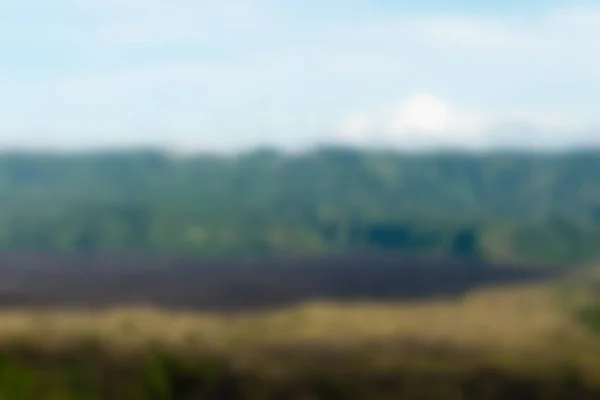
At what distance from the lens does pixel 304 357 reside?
3869 cm

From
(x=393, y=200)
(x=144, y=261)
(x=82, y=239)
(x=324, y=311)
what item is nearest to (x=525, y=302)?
(x=324, y=311)

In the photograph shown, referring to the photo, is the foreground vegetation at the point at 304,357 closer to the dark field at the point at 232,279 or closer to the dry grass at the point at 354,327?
the dry grass at the point at 354,327

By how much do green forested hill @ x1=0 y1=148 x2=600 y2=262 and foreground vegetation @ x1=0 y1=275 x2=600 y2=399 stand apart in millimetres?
66018

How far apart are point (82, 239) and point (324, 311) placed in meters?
88.7

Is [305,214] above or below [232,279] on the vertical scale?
below

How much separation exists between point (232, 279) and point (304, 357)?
56142mm

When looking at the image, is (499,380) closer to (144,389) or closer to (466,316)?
(144,389)

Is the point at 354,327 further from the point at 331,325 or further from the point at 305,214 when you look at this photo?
the point at 305,214

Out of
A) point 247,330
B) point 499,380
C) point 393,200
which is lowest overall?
point 393,200

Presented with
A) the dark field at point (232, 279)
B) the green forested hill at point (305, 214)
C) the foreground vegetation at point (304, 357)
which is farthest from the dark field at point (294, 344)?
the green forested hill at point (305, 214)

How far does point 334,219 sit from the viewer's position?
156m

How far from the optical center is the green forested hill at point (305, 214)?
130 meters

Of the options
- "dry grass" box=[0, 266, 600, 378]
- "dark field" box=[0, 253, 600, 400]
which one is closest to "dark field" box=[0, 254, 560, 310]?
"dark field" box=[0, 253, 600, 400]

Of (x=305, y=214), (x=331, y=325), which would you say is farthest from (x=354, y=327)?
(x=305, y=214)
